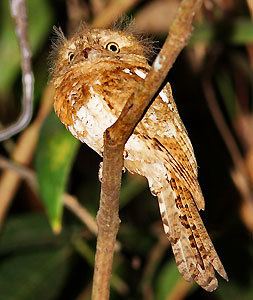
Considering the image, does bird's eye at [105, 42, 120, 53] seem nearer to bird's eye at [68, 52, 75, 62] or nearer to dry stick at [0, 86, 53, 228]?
bird's eye at [68, 52, 75, 62]

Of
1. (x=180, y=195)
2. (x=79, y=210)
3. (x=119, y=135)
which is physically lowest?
(x=79, y=210)

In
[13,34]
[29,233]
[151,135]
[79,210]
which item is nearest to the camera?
[151,135]

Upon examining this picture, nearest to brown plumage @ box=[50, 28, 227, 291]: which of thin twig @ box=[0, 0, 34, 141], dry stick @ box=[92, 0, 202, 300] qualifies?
thin twig @ box=[0, 0, 34, 141]

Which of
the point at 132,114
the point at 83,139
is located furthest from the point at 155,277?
the point at 132,114

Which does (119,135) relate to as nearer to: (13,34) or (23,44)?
(23,44)

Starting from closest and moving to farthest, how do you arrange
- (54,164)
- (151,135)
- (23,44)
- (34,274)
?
(23,44), (151,135), (54,164), (34,274)

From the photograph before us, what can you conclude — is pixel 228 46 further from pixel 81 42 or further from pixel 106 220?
pixel 106 220

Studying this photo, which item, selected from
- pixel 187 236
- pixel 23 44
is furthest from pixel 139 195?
pixel 23 44
